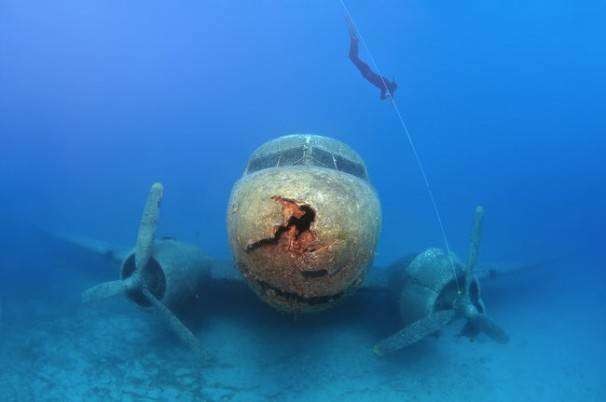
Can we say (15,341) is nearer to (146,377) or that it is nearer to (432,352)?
(146,377)

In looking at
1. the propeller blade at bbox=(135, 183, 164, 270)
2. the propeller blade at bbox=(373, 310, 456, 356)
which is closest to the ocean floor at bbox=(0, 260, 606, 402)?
the propeller blade at bbox=(373, 310, 456, 356)

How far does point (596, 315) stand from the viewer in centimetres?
1577

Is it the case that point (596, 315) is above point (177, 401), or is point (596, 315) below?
below

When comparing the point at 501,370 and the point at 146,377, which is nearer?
the point at 146,377

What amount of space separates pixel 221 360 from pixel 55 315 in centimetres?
515

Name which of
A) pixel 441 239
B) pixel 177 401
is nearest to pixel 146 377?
pixel 177 401

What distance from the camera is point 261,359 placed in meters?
9.29

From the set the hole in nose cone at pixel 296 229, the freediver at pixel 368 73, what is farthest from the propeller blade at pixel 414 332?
the freediver at pixel 368 73

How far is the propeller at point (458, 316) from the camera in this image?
840 centimetres

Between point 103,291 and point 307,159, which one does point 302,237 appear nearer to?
point 307,159

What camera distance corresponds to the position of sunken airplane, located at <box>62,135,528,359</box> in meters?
4.89

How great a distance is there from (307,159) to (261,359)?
484cm

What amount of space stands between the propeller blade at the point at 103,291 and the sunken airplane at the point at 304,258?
0.02 m

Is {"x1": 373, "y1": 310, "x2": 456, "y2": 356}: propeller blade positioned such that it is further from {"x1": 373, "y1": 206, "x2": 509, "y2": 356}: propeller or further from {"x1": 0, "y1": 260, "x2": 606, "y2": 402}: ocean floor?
{"x1": 0, "y1": 260, "x2": 606, "y2": 402}: ocean floor
